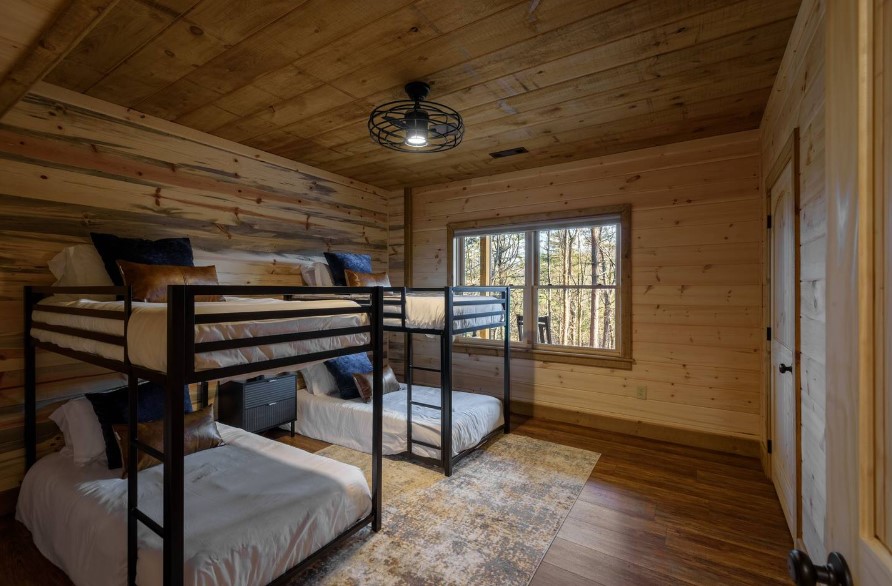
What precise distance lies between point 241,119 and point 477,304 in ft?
6.77

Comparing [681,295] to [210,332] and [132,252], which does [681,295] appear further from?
[132,252]

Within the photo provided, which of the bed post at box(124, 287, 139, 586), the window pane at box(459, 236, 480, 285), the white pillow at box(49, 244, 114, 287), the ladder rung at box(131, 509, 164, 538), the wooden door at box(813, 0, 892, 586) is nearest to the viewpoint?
the wooden door at box(813, 0, 892, 586)

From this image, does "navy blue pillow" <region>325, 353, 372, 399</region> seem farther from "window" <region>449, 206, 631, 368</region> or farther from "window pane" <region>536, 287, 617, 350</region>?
"window pane" <region>536, 287, 617, 350</region>

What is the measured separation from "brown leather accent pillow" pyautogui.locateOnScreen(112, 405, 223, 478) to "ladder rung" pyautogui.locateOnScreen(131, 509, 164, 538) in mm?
490

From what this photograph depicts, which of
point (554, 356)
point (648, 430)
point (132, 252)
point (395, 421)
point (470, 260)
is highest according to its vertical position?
point (470, 260)

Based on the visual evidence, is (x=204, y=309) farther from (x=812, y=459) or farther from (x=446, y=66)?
(x=812, y=459)

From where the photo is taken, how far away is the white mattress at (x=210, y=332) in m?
1.43


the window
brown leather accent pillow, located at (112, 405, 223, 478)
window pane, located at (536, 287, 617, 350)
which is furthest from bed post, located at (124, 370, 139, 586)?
window pane, located at (536, 287, 617, 350)

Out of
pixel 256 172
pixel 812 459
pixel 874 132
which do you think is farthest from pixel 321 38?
pixel 812 459

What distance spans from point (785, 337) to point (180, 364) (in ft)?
8.94

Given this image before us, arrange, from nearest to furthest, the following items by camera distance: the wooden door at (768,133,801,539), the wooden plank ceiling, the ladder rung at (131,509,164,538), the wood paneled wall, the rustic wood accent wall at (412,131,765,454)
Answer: the wood paneled wall
the ladder rung at (131,509,164,538)
the wooden plank ceiling
the wooden door at (768,133,801,539)
the rustic wood accent wall at (412,131,765,454)

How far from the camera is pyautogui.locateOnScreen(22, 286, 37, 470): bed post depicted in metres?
2.28

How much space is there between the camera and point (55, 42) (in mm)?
1484

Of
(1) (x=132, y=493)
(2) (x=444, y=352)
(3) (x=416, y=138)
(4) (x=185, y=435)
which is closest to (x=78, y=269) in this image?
(4) (x=185, y=435)
